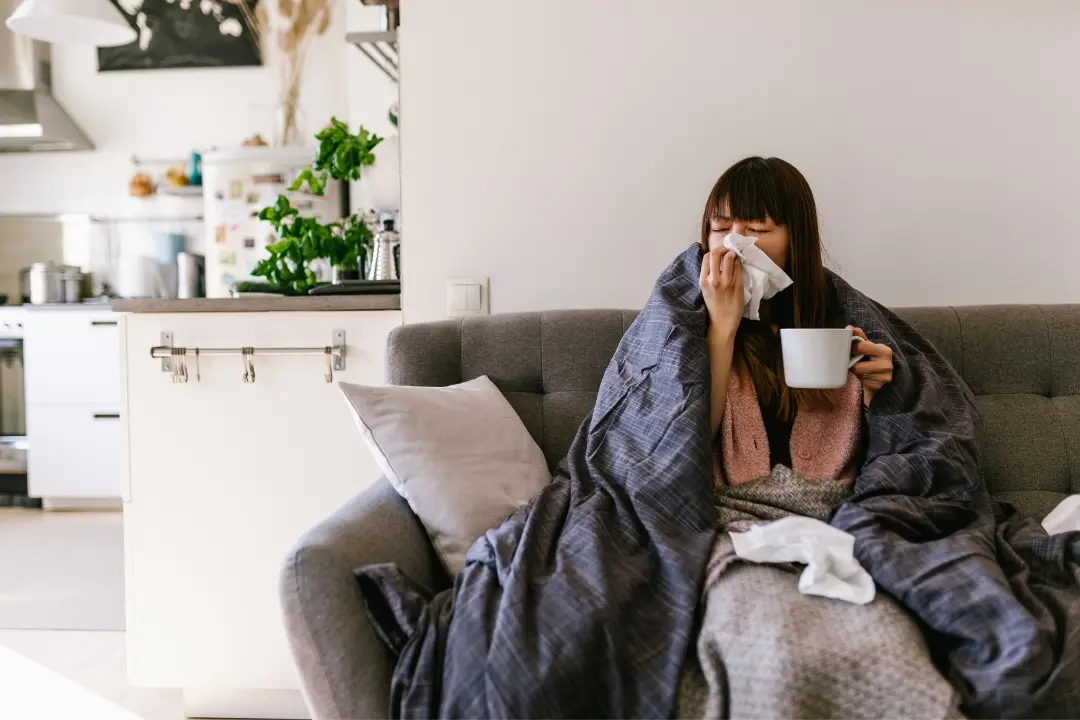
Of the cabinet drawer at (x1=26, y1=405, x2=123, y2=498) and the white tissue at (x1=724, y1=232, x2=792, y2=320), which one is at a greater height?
the white tissue at (x1=724, y1=232, x2=792, y2=320)

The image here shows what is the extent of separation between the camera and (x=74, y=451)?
4.10 meters

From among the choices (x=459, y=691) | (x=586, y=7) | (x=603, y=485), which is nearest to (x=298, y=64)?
(x=586, y=7)

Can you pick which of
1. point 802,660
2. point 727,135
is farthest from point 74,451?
point 802,660

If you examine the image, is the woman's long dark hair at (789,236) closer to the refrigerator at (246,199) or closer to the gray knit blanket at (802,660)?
the gray knit blanket at (802,660)

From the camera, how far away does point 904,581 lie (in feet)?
3.52

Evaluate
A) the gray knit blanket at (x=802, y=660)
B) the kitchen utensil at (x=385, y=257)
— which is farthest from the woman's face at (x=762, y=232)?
the kitchen utensil at (x=385, y=257)

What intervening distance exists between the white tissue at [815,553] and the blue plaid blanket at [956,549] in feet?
0.10

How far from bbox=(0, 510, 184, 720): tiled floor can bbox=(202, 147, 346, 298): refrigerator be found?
5.28ft

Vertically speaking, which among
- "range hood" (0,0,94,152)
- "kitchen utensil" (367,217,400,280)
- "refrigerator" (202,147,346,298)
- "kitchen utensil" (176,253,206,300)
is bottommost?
"kitchen utensil" (367,217,400,280)

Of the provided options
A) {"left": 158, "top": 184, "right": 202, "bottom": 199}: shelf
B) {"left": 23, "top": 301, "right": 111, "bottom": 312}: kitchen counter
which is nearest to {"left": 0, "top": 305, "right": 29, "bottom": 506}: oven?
{"left": 23, "top": 301, "right": 111, "bottom": 312}: kitchen counter

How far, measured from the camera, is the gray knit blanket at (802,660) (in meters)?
0.94

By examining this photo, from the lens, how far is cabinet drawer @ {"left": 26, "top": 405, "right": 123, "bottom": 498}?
4094mm

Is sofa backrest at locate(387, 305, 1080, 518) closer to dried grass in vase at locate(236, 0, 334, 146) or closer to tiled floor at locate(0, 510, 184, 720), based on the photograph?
tiled floor at locate(0, 510, 184, 720)

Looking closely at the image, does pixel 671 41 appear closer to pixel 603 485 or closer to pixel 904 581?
pixel 603 485
